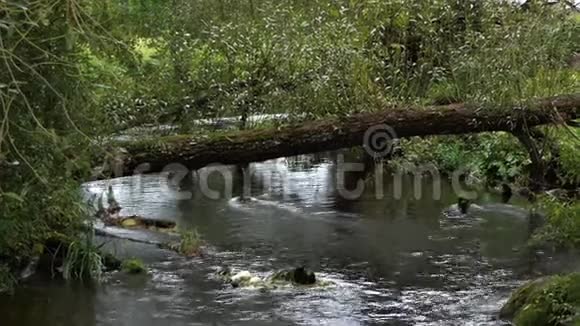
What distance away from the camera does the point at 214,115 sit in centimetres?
1008

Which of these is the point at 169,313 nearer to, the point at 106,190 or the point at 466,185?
the point at 106,190

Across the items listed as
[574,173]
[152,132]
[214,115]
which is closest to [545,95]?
[574,173]

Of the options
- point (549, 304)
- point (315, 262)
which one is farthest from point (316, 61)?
point (549, 304)

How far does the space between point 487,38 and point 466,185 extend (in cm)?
514

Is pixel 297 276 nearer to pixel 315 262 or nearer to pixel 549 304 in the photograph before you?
pixel 315 262

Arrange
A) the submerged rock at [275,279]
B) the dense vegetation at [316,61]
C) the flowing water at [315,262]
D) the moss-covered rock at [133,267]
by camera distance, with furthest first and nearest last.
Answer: the dense vegetation at [316,61] < the moss-covered rock at [133,267] < the submerged rock at [275,279] < the flowing water at [315,262]

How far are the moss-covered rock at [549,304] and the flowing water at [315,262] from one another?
29cm

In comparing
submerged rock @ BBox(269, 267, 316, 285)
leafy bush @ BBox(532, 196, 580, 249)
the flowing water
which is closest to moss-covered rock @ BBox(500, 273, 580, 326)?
the flowing water

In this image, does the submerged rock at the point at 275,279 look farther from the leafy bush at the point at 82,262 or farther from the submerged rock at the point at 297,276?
the leafy bush at the point at 82,262

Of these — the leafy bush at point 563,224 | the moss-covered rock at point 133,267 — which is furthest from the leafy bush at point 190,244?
the leafy bush at point 563,224

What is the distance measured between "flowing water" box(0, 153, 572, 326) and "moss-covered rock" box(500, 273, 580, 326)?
0.95 ft

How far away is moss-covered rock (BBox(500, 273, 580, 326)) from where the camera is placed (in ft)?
22.3

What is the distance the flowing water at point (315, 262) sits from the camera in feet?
25.1

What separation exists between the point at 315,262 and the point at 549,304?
10.6ft
